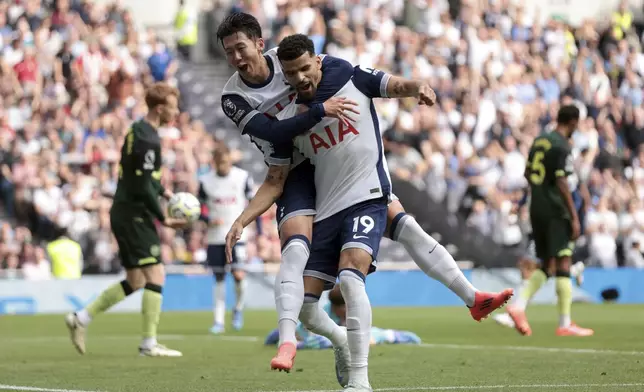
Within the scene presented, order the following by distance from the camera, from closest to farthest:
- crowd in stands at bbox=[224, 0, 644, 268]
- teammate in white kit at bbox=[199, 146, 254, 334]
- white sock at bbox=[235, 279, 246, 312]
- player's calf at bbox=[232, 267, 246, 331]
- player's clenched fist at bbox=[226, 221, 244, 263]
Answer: player's clenched fist at bbox=[226, 221, 244, 263] < player's calf at bbox=[232, 267, 246, 331] < white sock at bbox=[235, 279, 246, 312] < teammate in white kit at bbox=[199, 146, 254, 334] < crowd in stands at bbox=[224, 0, 644, 268]

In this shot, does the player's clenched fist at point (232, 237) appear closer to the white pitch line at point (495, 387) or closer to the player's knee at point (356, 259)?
the player's knee at point (356, 259)

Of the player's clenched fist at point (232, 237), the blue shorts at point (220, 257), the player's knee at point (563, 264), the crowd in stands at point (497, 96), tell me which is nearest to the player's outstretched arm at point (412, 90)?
the player's clenched fist at point (232, 237)

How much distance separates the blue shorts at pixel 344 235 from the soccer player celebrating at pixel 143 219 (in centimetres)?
450

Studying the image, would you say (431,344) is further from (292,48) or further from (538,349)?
(292,48)

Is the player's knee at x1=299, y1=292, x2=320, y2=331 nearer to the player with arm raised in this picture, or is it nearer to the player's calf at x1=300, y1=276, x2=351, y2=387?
the player's calf at x1=300, y1=276, x2=351, y2=387

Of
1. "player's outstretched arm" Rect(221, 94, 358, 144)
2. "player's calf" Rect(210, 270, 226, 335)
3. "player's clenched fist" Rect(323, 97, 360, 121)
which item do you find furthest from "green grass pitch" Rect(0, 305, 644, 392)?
"player's clenched fist" Rect(323, 97, 360, 121)

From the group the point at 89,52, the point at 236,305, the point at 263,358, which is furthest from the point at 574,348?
the point at 89,52

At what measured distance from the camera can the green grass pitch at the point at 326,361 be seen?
959cm

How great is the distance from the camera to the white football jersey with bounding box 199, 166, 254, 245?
725 inches

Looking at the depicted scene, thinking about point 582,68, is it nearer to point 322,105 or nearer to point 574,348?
point 574,348

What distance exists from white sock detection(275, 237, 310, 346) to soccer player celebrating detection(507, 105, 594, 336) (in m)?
6.70

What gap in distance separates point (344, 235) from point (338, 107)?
32.1 inches

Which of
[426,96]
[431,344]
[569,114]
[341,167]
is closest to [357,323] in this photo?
[341,167]

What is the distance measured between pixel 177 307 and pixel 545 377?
14.2 metres
